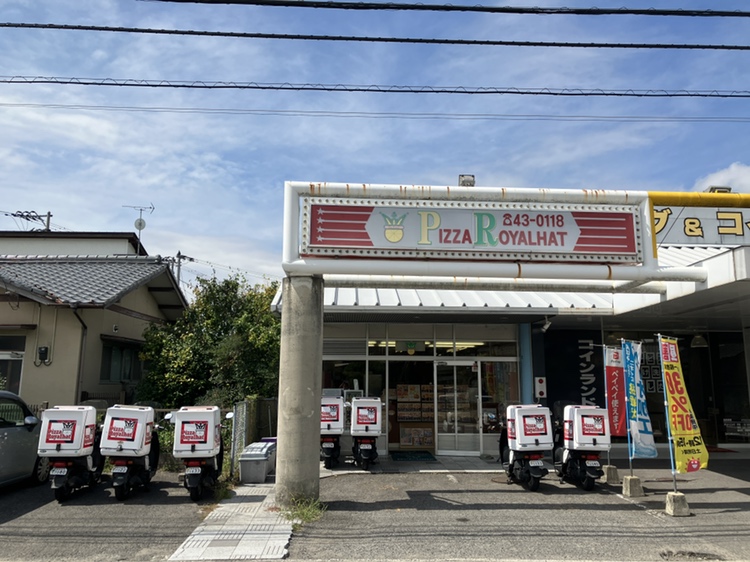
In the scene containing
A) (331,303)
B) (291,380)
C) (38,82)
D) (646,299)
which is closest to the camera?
(38,82)

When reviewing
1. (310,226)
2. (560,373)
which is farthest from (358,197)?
(560,373)

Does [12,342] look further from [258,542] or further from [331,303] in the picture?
[258,542]

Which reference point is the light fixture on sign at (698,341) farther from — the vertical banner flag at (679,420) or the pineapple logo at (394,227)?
the pineapple logo at (394,227)

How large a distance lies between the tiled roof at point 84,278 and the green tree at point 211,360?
1.98 m

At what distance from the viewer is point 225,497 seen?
29.9 feet

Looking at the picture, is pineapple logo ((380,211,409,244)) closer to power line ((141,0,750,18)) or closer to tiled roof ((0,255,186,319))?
power line ((141,0,750,18))

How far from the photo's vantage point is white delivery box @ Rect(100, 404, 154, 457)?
898cm

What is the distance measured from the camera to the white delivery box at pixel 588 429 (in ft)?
32.5

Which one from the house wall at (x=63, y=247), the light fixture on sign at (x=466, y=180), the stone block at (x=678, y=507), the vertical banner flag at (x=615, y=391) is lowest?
the stone block at (x=678, y=507)

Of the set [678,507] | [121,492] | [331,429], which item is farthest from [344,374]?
[678,507]

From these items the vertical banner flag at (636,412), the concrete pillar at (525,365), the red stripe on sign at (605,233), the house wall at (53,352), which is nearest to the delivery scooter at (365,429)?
the concrete pillar at (525,365)

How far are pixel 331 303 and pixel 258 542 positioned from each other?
233 inches

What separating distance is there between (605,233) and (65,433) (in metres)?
9.21

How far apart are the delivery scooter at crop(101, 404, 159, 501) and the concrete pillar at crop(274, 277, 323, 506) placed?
2.35 m
